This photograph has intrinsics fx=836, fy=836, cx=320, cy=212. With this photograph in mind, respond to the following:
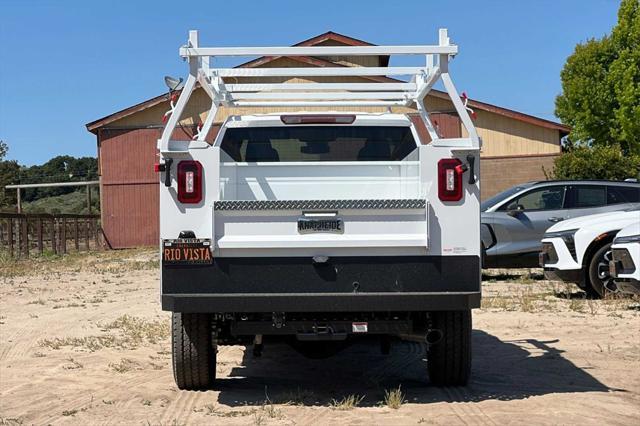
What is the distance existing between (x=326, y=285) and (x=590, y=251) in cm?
662

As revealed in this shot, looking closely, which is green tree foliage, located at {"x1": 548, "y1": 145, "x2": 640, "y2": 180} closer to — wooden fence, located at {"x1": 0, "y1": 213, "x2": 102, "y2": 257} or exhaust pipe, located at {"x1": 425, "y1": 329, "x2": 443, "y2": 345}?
wooden fence, located at {"x1": 0, "y1": 213, "x2": 102, "y2": 257}

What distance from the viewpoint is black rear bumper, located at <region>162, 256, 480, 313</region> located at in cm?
549

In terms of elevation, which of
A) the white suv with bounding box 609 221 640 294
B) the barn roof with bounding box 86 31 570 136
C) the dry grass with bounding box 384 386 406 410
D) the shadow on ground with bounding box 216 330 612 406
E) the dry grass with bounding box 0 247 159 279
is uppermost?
the barn roof with bounding box 86 31 570 136

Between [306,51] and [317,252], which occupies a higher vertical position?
[306,51]

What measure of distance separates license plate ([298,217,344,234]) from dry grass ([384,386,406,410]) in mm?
1231

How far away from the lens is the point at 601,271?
11109 mm

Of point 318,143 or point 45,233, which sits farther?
point 45,233

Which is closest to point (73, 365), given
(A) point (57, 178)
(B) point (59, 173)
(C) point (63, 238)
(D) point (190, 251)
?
(D) point (190, 251)

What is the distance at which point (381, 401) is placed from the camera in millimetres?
6012

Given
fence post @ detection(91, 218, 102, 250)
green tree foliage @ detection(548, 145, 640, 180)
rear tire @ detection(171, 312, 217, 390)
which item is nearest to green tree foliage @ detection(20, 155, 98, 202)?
fence post @ detection(91, 218, 102, 250)

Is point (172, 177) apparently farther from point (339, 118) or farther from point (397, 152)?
point (397, 152)

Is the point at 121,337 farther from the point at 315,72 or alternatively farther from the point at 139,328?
the point at 315,72

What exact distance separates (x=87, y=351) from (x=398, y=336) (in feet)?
12.5

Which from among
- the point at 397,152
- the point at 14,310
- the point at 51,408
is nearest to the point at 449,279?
the point at 397,152
